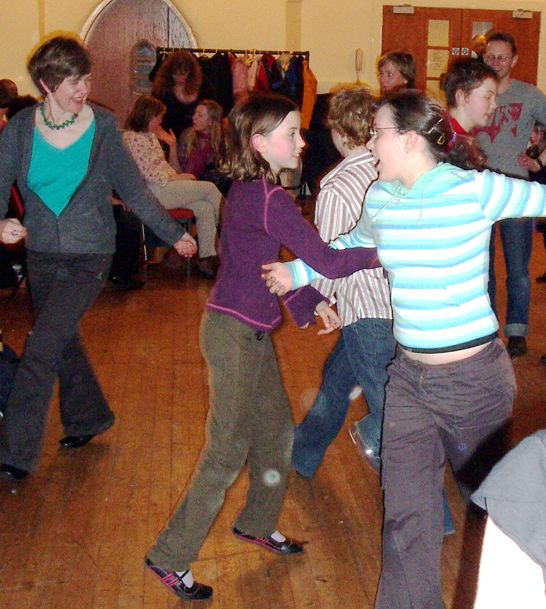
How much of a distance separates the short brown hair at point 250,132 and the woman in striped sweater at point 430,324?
0.36 meters

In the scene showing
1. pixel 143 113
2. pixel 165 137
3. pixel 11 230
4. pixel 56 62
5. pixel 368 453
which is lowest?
pixel 368 453

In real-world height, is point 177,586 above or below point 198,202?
below

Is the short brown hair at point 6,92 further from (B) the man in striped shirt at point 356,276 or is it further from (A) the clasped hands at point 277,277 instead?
(A) the clasped hands at point 277,277

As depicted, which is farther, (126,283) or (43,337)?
(126,283)

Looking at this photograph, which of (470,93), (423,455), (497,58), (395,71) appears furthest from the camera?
(497,58)

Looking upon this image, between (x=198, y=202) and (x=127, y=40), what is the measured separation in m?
4.41

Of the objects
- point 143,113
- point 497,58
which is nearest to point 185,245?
point 497,58

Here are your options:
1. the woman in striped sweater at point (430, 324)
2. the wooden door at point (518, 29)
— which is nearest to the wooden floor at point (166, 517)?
the woman in striped sweater at point (430, 324)

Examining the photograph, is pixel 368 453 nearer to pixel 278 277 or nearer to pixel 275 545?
pixel 275 545

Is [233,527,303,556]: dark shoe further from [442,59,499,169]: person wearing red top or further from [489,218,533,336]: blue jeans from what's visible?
[489,218,533,336]: blue jeans

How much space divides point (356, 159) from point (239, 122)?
59 cm

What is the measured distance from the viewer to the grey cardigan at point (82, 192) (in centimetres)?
346

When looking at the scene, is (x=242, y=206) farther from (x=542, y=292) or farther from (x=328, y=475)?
Answer: (x=542, y=292)

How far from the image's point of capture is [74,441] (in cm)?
394
